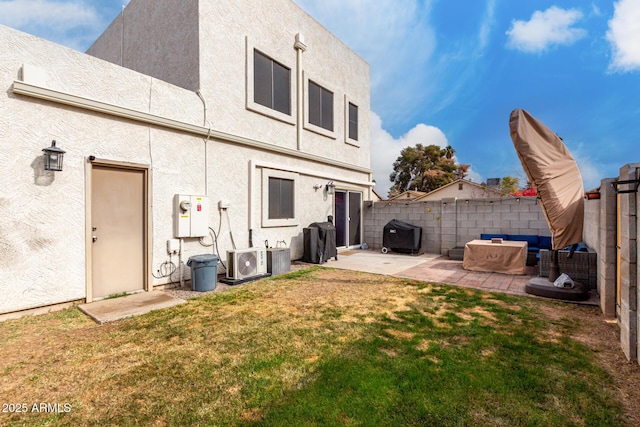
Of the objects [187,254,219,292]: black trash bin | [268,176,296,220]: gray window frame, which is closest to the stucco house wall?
[268,176,296,220]: gray window frame

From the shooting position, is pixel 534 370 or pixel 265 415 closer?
pixel 265 415

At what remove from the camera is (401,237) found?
437 inches

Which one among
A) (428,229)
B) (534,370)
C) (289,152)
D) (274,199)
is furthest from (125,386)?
(428,229)

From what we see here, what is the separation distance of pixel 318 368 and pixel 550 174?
5.06 metres

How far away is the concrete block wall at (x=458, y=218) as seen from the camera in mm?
9398

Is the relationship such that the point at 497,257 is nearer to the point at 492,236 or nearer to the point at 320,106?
the point at 492,236

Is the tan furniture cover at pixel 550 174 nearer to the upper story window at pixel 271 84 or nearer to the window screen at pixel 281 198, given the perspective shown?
the window screen at pixel 281 198

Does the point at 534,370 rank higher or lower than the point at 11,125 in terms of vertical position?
lower

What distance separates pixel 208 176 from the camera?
7.03 meters

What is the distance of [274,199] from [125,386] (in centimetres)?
637

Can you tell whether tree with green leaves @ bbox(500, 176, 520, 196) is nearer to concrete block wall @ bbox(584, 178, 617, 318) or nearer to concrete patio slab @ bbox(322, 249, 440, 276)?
concrete patio slab @ bbox(322, 249, 440, 276)

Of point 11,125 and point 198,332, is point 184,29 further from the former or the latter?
point 198,332

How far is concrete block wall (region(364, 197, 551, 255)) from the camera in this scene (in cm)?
940

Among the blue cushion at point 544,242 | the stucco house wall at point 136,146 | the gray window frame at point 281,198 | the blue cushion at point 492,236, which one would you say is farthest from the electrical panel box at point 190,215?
the blue cushion at point 544,242
